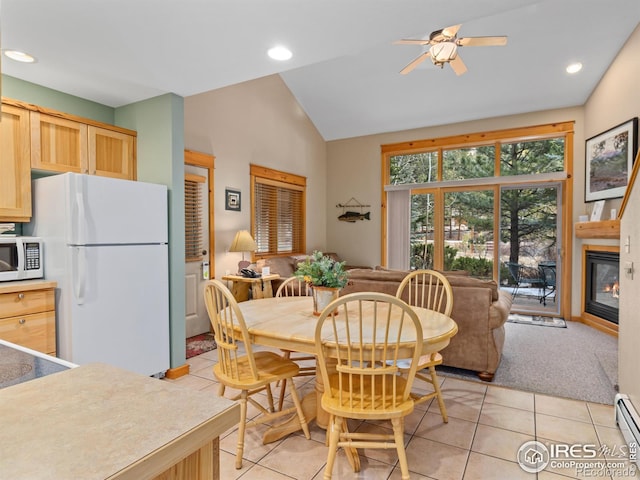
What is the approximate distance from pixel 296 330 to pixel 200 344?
2.58 meters

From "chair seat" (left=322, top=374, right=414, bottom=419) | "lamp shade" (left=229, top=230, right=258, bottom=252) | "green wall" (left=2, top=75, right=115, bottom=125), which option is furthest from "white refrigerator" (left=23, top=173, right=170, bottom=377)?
"chair seat" (left=322, top=374, right=414, bottom=419)

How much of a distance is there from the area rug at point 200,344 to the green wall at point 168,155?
2.15 ft

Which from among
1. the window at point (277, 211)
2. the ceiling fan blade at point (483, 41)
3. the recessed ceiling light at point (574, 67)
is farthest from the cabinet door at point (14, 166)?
the recessed ceiling light at point (574, 67)

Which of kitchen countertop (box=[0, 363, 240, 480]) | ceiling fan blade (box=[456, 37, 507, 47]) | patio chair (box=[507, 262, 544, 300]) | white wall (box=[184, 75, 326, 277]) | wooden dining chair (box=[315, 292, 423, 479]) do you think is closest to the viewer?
kitchen countertop (box=[0, 363, 240, 480])

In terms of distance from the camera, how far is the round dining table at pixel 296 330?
193 cm

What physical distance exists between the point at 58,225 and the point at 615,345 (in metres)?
5.67

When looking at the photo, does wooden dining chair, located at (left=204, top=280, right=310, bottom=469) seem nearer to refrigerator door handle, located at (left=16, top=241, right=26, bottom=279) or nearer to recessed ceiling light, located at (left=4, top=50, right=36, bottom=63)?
refrigerator door handle, located at (left=16, top=241, right=26, bottom=279)

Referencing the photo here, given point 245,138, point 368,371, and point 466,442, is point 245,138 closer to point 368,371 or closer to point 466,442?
point 368,371

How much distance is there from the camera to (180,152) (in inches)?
129

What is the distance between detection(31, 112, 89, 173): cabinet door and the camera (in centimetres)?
279

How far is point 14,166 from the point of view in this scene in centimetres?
268

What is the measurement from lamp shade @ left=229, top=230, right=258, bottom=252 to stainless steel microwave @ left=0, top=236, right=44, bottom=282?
2199mm

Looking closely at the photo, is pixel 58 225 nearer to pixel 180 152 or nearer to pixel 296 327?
pixel 180 152

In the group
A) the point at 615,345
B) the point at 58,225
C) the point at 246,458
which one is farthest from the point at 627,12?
the point at 58,225
